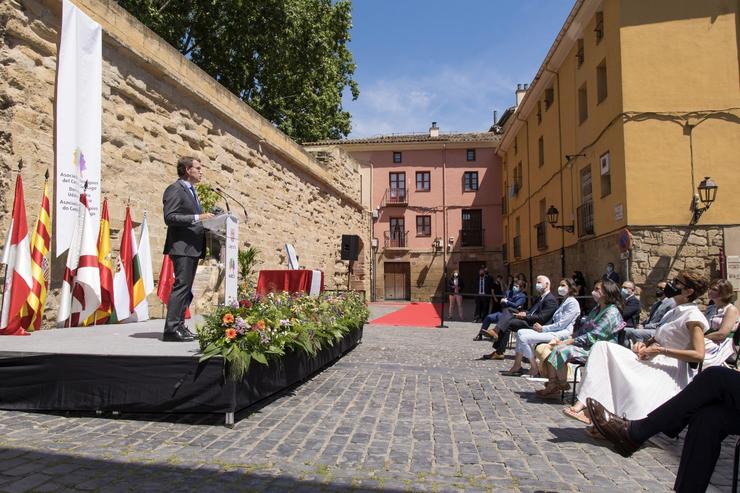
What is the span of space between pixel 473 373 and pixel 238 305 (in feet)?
12.1

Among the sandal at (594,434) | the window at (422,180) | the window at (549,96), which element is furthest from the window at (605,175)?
the window at (422,180)

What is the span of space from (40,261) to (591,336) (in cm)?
590

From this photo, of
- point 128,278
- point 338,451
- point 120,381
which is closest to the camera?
point 338,451

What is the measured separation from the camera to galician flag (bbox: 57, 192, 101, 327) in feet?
20.2

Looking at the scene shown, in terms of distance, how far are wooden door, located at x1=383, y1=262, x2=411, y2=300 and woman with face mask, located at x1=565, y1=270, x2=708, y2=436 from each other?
1133 inches

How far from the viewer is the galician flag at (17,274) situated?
5.33 m

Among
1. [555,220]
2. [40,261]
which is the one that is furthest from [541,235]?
[40,261]

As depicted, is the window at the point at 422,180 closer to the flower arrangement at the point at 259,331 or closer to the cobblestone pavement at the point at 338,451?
the flower arrangement at the point at 259,331

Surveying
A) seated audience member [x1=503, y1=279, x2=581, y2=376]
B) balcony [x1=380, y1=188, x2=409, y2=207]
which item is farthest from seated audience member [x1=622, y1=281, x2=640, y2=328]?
balcony [x1=380, y1=188, x2=409, y2=207]

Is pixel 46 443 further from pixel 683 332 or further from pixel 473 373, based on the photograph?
pixel 473 373

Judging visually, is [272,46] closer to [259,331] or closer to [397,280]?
[397,280]

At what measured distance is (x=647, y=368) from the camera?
402 centimetres

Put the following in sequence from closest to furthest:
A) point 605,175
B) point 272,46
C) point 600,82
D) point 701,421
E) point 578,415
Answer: point 701,421 → point 578,415 → point 605,175 → point 600,82 → point 272,46

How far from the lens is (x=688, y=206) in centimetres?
1252
